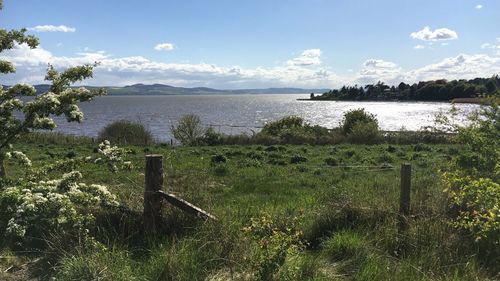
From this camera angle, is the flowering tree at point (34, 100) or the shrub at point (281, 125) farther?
the shrub at point (281, 125)

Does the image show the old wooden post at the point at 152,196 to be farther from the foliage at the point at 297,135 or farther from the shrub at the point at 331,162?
the foliage at the point at 297,135

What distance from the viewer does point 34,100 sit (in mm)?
7141

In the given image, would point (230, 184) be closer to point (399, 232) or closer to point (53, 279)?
point (399, 232)

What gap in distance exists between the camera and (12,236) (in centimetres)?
641

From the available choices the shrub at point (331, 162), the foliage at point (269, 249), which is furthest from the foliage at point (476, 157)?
the shrub at point (331, 162)

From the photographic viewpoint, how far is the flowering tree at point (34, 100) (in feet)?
23.0

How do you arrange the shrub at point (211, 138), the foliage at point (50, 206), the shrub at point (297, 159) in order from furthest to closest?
the shrub at point (211, 138)
the shrub at point (297, 159)
the foliage at point (50, 206)

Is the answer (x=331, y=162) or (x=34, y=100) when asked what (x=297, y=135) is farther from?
(x=34, y=100)

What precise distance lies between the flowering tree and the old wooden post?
1424mm

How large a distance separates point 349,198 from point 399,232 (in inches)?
41.0

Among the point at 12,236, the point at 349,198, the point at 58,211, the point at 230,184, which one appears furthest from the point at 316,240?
the point at 230,184

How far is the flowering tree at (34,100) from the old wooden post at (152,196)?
1424 millimetres

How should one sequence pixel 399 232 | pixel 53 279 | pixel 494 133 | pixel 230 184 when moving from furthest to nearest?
pixel 230 184 < pixel 494 133 < pixel 399 232 < pixel 53 279

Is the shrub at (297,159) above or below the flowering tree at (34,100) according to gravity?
below
